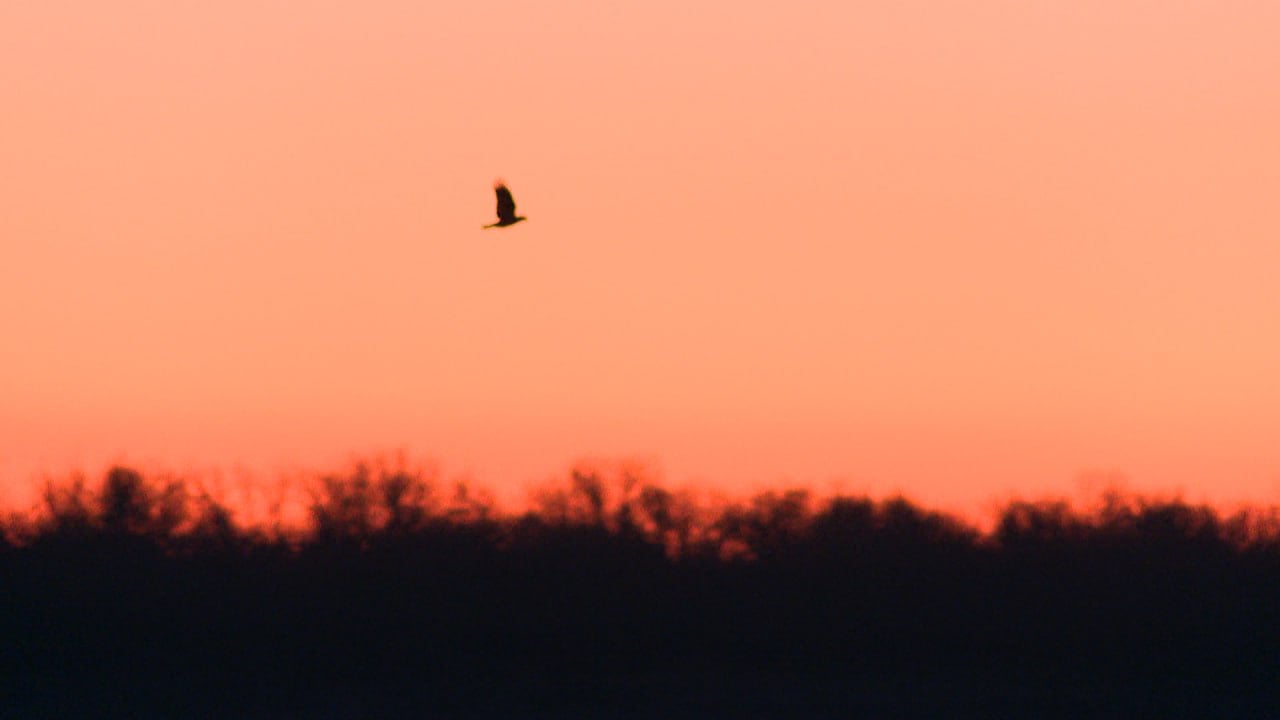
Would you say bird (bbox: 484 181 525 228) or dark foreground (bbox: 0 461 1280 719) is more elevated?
bird (bbox: 484 181 525 228)

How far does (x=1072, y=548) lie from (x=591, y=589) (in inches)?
471

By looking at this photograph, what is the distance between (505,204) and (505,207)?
7cm

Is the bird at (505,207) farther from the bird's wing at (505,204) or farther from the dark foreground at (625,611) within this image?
the dark foreground at (625,611)

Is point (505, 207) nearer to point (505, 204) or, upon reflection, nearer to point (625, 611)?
point (505, 204)

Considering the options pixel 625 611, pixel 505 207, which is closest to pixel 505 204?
pixel 505 207

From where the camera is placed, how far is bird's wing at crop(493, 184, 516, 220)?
126 ft

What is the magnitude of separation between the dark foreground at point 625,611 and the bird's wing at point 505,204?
1866 cm

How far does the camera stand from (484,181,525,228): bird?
38.2 m

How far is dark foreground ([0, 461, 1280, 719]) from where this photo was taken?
5694 cm

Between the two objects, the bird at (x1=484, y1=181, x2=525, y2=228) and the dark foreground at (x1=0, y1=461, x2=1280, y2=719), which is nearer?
the bird at (x1=484, y1=181, x2=525, y2=228)

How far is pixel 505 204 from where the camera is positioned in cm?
3859

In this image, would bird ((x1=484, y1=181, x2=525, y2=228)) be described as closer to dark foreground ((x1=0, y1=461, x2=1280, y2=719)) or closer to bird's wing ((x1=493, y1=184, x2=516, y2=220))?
bird's wing ((x1=493, y1=184, x2=516, y2=220))

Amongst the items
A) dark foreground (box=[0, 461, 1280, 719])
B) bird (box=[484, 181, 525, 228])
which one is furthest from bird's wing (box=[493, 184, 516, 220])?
dark foreground (box=[0, 461, 1280, 719])

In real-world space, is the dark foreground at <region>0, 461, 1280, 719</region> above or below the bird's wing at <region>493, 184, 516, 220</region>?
below
